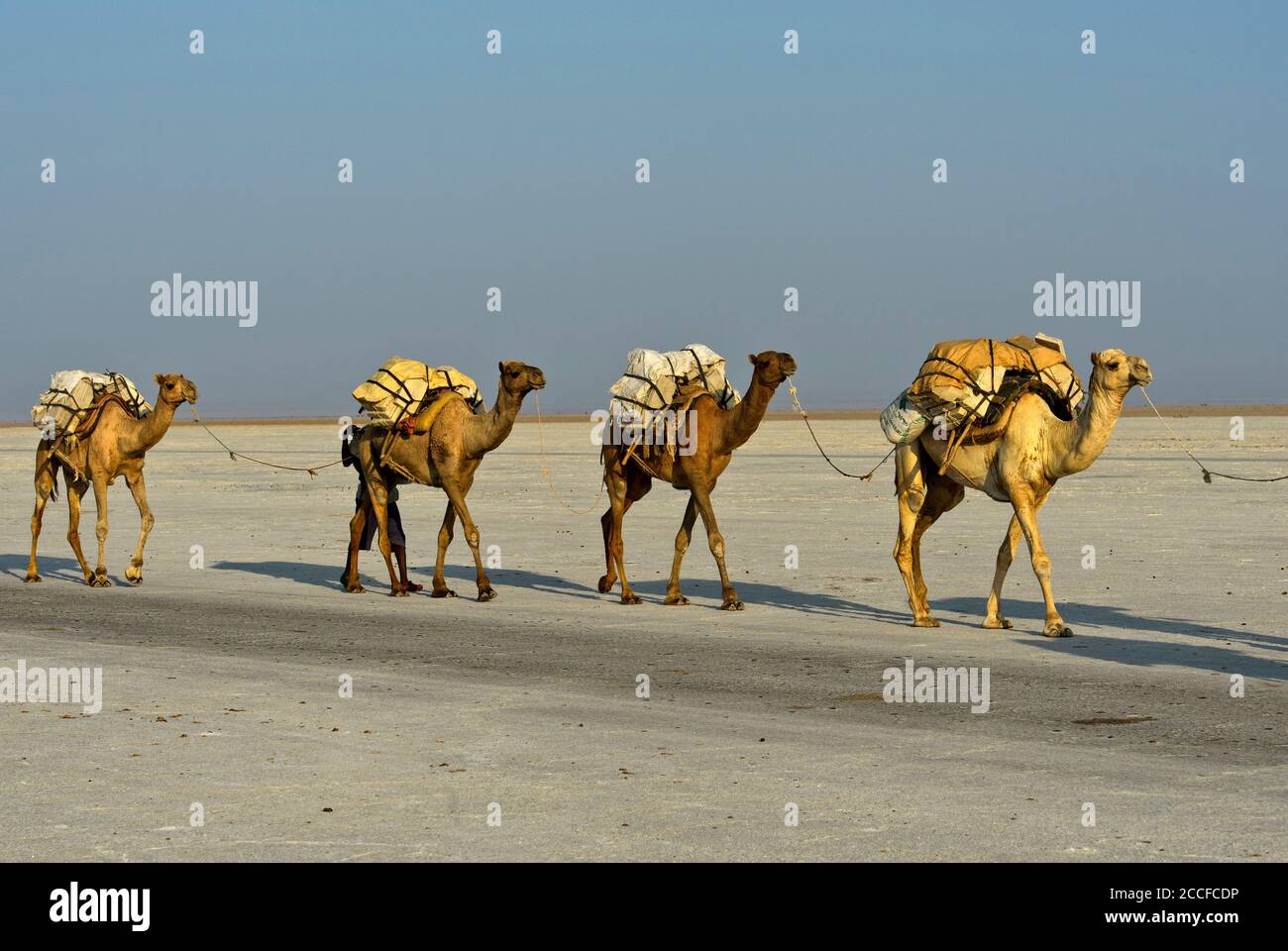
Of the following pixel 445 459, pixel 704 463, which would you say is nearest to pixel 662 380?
pixel 704 463

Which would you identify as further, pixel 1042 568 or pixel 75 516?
pixel 75 516

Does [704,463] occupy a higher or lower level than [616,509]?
higher

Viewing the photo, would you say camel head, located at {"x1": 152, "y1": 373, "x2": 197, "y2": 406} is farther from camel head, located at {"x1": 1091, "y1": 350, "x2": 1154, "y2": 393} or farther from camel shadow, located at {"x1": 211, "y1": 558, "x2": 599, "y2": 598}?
camel head, located at {"x1": 1091, "y1": 350, "x2": 1154, "y2": 393}

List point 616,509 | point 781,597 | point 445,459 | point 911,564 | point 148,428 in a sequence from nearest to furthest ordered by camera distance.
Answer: point 911,564
point 781,597
point 616,509
point 445,459
point 148,428

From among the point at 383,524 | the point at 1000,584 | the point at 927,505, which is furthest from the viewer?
the point at 383,524

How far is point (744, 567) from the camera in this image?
22.9 meters

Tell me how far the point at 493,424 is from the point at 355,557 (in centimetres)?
258

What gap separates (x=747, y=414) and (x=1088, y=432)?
4088 millimetres

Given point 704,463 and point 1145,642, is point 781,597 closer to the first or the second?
point 704,463

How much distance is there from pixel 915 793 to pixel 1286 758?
2.47 meters

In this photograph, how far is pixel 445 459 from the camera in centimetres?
1997

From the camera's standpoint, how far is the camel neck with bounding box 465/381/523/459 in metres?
19.4

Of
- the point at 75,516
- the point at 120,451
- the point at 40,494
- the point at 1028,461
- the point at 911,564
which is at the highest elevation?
the point at 120,451

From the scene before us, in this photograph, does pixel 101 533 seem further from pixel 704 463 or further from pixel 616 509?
pixel 704 463
